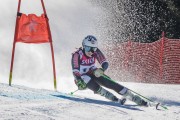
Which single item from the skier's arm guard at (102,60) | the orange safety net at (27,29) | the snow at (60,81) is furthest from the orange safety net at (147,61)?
the orange safety net at (27,29)

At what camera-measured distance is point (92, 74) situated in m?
8.77

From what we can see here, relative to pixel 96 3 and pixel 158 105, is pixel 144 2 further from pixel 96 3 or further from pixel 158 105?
pixel 158 105

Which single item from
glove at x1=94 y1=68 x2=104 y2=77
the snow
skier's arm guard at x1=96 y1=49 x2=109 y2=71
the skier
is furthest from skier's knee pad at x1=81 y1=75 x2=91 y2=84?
skier's arm guard at x1=96 y1=49 x2=109 y2=71

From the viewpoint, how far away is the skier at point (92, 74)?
27.2 ft

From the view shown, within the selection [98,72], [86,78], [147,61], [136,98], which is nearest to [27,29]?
[86,78]

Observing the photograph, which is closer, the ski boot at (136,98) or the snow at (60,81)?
the snow at (60,81)

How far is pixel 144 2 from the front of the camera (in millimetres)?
24922

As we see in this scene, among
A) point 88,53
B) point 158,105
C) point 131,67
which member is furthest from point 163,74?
point 158,105

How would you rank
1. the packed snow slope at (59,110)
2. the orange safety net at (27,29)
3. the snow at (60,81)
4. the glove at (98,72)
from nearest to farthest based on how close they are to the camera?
the packed snow slope at (59,110) → the snow at (60,81) → the glove at (98,72) → the orange safety net at (27,29)

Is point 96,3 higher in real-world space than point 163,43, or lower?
higher

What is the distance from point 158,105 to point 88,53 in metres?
2.06

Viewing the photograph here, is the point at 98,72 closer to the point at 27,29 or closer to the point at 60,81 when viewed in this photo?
the point at 27,29

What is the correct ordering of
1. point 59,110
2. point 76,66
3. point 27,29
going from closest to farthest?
1. point 59,110
2. point 76,66
3. point 27,29

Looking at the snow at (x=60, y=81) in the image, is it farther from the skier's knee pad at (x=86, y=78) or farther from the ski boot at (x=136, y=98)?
the skier's knee pad at (x=86, y=78)
